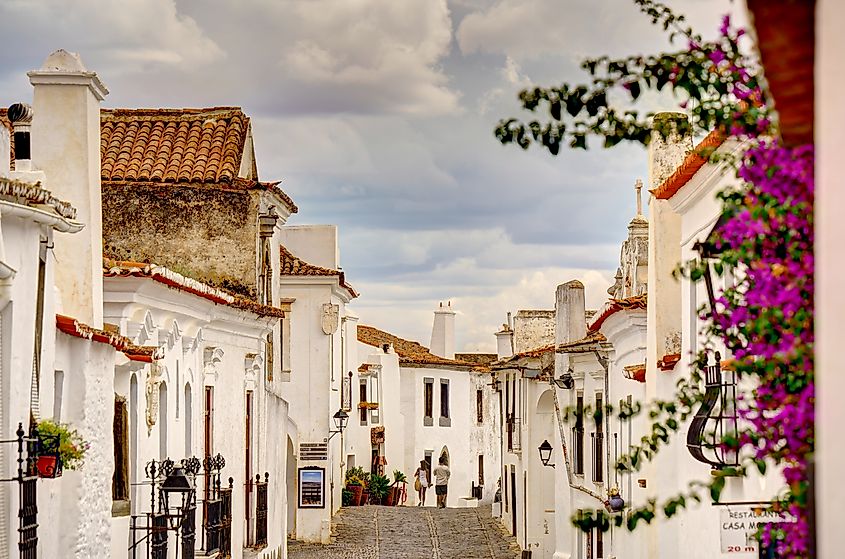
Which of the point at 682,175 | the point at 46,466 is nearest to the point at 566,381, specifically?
the point at 682,175

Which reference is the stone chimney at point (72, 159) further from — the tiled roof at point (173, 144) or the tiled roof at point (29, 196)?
the tiled roof at point (173, 144)

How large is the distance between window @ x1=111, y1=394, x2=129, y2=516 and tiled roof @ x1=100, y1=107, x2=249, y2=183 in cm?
1150

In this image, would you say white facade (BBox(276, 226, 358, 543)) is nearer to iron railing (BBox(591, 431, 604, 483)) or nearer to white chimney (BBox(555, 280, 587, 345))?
white chimney (BBox(555, 280, 587, 345))

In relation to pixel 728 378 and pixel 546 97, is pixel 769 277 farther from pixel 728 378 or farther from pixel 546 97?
pixel 728 378

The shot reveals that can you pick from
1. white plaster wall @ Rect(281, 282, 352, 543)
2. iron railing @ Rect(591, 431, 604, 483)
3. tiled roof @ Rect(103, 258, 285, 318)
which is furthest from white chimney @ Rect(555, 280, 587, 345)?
tiled roof @ Rect(103, 258, 285, 318)

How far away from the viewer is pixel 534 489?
40031 mm

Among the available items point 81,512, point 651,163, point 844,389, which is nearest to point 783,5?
point 844,389

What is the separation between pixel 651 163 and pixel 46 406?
9434 mm

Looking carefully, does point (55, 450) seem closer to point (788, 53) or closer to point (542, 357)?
point (788, 53)

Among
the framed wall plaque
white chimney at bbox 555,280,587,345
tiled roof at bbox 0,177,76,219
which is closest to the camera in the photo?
tiled roof at bbox 0,177,76,219

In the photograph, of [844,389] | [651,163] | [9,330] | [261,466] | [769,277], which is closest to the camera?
[844,389]

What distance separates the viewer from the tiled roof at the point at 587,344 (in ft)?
93.6

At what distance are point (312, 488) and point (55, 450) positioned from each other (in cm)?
2656

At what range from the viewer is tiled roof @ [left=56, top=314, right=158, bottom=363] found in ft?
51.9
